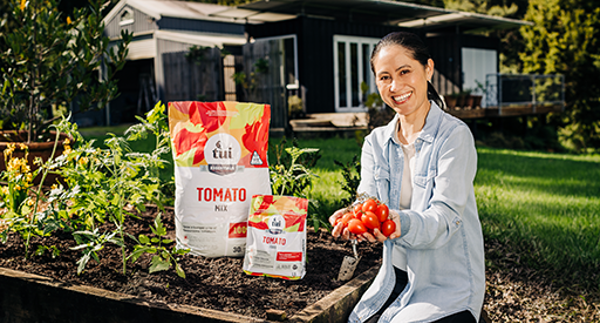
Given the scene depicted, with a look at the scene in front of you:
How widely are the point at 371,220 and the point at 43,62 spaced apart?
386 centimetres

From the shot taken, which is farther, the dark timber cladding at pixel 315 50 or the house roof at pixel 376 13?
the dark timber cladding at pixel 315 50

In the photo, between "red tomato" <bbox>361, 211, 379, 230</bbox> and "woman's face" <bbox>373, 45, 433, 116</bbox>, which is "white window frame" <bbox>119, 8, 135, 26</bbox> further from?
"red tomato" <bbox>361, 211, 379, 230</bbox>

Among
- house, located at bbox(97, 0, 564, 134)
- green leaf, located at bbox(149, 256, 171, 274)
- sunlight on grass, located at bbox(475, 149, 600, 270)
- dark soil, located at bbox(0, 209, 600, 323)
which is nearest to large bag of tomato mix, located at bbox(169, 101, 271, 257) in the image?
dark soil, located at bbox(0, 209, 600, 323)

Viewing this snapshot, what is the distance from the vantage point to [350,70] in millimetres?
13422

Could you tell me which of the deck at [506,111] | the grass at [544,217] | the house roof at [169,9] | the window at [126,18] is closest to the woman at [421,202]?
the grass at [544,217]

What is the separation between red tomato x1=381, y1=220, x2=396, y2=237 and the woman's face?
1.73 feet

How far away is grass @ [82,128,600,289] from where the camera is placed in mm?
3160

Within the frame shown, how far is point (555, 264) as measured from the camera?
3100 millimetres

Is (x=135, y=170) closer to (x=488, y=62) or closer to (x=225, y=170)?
(x=225, y=170)

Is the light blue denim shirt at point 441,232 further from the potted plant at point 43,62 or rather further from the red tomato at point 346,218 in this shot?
the potted plant at point 43,62

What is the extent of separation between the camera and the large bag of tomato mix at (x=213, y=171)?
2.51m

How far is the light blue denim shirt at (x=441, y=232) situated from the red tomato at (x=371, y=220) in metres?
0.12

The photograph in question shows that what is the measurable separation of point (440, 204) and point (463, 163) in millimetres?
169

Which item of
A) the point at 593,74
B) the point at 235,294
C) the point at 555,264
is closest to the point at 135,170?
the point at 235,294
